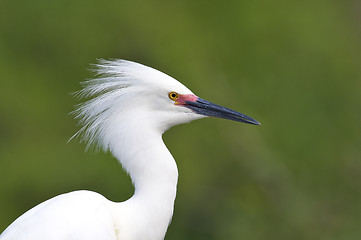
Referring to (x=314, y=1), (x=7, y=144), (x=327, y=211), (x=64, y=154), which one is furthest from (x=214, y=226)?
(x=314, y=1)

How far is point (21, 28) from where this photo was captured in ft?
23.4

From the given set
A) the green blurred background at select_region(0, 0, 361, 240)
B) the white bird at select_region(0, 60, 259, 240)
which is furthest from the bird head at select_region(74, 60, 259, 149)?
the green blurred background at select_region(0, 0, 361, 240)

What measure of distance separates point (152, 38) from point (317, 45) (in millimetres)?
2249

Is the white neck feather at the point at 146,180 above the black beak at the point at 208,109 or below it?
below

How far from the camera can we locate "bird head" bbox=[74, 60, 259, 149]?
2799 mm

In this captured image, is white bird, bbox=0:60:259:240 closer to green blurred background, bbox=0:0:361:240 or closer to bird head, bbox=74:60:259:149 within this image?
bird head, bbox=74:60:259:149

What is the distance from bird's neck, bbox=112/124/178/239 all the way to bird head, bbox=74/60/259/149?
6 centimetres

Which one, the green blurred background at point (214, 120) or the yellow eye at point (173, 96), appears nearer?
the yellow eye at point (173, 96)

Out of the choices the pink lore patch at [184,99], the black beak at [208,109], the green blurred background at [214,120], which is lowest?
the green blurred background at [214,120]

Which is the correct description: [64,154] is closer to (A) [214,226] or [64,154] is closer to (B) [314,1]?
(A) [214,226]

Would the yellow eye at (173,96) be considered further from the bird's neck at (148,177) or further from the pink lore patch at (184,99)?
the bird's neck at (148,177)

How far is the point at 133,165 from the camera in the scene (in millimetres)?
2762

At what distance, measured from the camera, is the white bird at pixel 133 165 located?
2.75 metres

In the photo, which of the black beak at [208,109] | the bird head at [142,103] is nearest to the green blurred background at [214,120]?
the black beak at [208,109]
